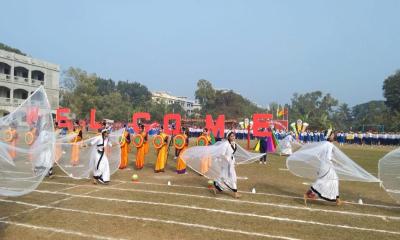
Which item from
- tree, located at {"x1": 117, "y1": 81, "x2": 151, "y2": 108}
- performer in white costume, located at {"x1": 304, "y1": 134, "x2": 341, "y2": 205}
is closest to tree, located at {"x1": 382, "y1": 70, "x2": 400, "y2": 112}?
performer in white costume, located at {"x1": 304, "y1": 134, "x2": 341, "y2": 205}

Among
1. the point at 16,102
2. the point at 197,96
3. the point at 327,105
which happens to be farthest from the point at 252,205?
the point at 327,105

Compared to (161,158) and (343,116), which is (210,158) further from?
(343,116)

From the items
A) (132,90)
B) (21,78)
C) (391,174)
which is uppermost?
(132,90)

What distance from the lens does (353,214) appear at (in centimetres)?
948

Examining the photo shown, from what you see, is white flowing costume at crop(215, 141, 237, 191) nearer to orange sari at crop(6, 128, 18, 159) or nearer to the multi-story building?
orange sari at crop(6, 128, 18, 159)

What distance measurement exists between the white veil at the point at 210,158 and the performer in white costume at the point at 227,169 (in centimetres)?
10

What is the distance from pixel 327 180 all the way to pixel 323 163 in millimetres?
507

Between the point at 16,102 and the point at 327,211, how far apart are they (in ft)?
190

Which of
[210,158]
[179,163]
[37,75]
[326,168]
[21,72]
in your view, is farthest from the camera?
[37,75]

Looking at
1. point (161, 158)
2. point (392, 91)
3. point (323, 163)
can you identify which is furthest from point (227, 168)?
point (392, 91)

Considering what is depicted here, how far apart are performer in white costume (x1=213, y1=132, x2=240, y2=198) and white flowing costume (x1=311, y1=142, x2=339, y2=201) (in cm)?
237

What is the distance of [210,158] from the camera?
480 inches

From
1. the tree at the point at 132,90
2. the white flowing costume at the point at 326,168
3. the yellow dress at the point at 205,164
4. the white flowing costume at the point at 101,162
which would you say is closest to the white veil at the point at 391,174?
the white flowing costume at the point at 326,168

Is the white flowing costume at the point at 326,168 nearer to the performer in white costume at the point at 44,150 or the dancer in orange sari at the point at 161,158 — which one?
the performer in white costume at the point at 44,150
